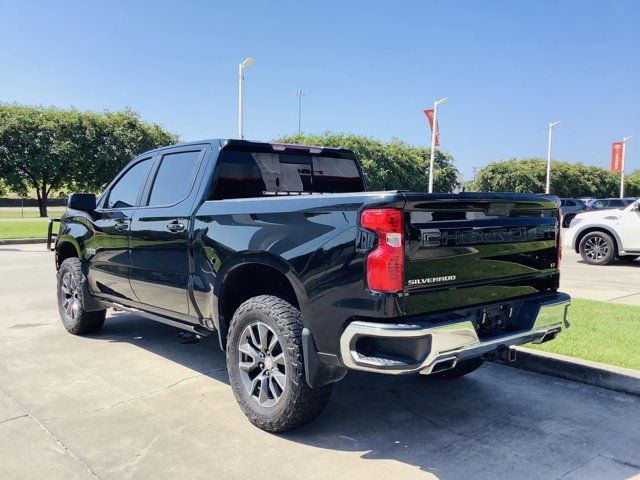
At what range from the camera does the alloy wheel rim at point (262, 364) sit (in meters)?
3.53

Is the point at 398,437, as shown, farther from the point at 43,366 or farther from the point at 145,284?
the point at 43,366

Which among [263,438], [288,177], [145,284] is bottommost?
[263,438]

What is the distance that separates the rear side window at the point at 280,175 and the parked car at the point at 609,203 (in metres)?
23.3

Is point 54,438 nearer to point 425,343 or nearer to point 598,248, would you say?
point 425,343

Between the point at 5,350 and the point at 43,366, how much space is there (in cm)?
82

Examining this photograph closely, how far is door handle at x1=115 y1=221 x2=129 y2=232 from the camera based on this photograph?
5027 millimetres

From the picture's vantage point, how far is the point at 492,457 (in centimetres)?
326

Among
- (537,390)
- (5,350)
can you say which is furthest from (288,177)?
(5,350)

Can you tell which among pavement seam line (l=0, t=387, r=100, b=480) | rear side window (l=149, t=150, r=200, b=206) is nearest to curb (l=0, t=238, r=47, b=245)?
rear side window (l=149, t=150, r=200, b=206)

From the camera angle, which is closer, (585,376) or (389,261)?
(389,261)

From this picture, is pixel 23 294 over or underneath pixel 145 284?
underneath

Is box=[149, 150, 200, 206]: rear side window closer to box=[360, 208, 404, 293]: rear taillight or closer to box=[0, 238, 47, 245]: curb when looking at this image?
box=[360, 208, 404, 293]: rear taillight

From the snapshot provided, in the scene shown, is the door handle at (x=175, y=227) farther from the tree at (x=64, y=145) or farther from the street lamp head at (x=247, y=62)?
the tree at (x=64, y=145)

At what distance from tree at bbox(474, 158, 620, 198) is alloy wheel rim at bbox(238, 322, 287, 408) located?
59648 millimetres
